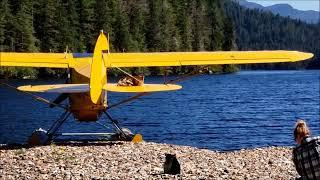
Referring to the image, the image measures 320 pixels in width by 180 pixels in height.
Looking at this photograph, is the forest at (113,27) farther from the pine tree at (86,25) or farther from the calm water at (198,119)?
the calm water at (198,119)

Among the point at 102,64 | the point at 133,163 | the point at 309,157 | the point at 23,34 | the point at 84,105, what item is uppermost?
the point at 102,64

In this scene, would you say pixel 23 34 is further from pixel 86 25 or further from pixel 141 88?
pixel 141 88

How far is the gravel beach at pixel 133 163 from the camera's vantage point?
10.7m

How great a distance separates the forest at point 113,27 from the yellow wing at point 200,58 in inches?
1906

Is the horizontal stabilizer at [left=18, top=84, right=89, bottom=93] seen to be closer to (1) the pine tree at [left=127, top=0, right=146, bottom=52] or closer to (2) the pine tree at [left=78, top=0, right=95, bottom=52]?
(2) the pine tree at [left=78, top=0, right=95, bottom=52]

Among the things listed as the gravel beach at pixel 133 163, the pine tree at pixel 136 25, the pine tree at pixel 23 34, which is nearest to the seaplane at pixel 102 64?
the gravel beach at pixel 133 163

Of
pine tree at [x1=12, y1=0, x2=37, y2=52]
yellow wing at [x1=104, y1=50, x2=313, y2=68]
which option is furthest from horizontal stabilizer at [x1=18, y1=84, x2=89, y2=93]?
pine tree at [x1=12, y1=0, x2=37, y2=52]

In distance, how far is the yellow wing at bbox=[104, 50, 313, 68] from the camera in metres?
15.8

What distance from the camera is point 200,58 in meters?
16.1

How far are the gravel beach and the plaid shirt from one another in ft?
14.1

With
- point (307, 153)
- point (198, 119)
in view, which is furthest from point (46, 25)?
point (307, 153)

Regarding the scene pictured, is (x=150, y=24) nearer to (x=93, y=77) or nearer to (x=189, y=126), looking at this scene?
(x=189, y=126)

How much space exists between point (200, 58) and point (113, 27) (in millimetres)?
71682

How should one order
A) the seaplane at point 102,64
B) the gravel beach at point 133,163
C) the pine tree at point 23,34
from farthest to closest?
1. the pine tree at point 23,34
2. the seaplane at point 102,64
3. the gravel beach at point 133,163
